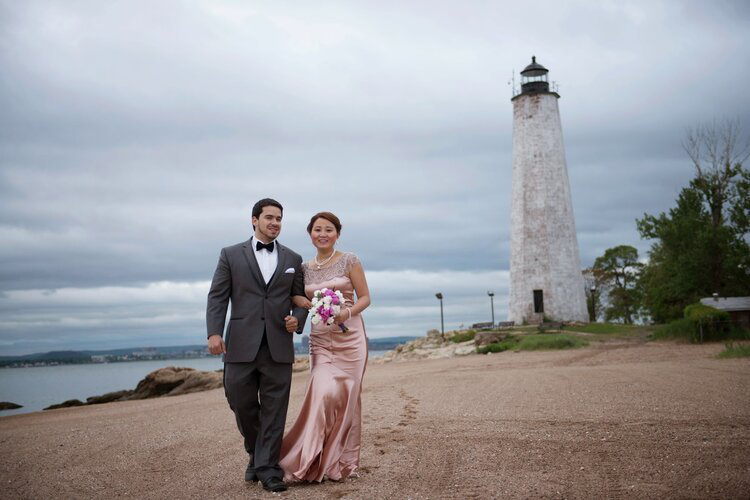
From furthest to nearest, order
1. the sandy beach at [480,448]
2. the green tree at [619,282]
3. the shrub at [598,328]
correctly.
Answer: the green tree at [619,282]
the shrub at [598,328]
the sandy beach at [480,448]

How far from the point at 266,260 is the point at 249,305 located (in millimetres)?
490

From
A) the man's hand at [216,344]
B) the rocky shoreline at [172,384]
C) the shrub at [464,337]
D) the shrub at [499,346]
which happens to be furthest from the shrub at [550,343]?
the man's hand at [216,344]

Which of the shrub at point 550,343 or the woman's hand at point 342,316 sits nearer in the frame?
the woman's hand at point 342,316

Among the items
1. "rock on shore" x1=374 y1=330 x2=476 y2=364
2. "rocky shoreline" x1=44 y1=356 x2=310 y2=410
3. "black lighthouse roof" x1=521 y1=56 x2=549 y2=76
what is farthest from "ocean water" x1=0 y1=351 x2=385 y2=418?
"black lighthouse roof" x1=521 y1=56 x2=549 y2=76

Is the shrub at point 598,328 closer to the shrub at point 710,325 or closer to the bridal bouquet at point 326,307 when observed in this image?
the shrub at point 710,325

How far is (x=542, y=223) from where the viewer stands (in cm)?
3834

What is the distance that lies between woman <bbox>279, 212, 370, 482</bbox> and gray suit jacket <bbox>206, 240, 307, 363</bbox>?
0.27m

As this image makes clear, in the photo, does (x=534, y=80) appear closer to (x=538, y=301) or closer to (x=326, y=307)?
(x=538, y=301)

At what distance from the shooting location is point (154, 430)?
438 inches

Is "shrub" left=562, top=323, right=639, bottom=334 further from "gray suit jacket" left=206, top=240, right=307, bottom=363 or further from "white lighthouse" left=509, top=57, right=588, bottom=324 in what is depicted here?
"gray suit jacket" left=206, top=240, right=307, bottom=363

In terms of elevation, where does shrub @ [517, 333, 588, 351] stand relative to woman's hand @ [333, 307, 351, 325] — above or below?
below

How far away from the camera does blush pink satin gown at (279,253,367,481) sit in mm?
6547

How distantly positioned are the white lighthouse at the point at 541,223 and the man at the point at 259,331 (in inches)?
1302

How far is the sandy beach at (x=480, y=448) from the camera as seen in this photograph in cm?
602
